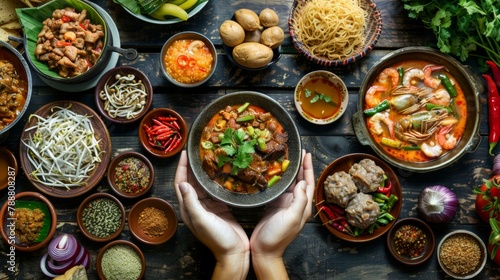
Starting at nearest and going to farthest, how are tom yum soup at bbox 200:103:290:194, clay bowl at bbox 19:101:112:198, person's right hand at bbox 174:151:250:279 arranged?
person's right hand at bbox 174:151:250:279 < tom yum soup at bbox 200:103:290:194 < clay bowl at bbox 19:101:112:198

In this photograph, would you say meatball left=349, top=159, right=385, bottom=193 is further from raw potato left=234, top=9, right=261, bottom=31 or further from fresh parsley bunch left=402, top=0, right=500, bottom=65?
raw potato left=234, top=9, right=261, bottom=31

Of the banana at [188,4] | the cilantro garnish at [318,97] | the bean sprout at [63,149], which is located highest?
the banana at [188,4]

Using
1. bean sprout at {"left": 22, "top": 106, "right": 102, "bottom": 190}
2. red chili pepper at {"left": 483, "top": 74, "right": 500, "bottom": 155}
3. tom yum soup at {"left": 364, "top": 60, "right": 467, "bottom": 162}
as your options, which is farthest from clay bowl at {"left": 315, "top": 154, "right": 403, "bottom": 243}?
bean sprout at {"left": 22, "top": 106, "right": 102, "bottom": 190}

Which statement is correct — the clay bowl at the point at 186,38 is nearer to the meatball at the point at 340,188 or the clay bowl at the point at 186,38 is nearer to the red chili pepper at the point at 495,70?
the meatball at the point at 340,188

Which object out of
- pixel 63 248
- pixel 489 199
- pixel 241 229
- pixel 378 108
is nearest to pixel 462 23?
pixel 378 108

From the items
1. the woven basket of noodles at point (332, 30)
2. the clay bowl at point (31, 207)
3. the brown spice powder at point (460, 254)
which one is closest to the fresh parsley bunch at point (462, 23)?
the woven basket of noodles at point (332, 30)

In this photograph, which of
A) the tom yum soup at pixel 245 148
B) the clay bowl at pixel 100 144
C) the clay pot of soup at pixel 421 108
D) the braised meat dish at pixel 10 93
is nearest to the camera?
the tom yum soup at pixel 245 148

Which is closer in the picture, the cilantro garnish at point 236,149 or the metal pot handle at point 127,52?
the cilantro garnish at point 236,149

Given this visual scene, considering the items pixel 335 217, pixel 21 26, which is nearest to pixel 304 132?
pixel 335 217
